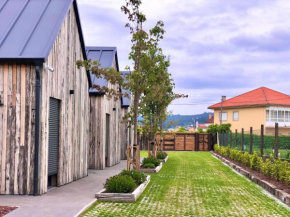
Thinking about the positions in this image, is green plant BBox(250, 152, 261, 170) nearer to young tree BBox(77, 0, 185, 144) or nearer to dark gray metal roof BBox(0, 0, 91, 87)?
young tree BBox(77, 0, 185, 144)

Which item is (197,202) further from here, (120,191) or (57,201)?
(57,201)

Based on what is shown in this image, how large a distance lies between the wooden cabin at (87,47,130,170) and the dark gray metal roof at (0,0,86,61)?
612cm

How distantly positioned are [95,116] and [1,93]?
808 centimetres

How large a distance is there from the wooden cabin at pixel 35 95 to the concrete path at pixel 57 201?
1.39 feet

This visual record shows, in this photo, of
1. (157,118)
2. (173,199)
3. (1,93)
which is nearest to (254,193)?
(173,199)

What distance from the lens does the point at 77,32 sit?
14.3m

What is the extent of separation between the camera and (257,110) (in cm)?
5162

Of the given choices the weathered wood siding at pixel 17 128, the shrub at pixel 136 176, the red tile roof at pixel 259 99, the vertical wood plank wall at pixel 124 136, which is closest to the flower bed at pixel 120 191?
the shrub at pixel 136 176

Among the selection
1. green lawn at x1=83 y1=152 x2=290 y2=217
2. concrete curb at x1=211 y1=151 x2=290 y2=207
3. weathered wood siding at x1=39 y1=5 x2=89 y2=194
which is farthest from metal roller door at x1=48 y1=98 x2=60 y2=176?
concrete curb at x1=211 y1=151 x2=290 y2=207

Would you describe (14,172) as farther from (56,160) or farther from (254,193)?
(254,193)

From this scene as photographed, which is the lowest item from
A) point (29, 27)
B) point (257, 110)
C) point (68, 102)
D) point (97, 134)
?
point (97, 134)

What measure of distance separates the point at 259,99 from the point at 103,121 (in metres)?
38.4

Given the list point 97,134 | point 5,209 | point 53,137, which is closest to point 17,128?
point 53,137

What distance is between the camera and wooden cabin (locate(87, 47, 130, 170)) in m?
18.3
